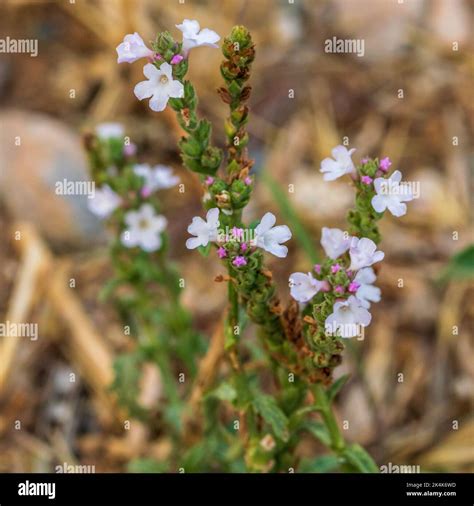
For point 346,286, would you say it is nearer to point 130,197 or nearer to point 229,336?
point 229,336

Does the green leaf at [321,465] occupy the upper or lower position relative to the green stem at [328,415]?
lower

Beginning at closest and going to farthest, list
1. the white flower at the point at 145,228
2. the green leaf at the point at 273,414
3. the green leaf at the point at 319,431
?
the green leaf at the point at 273,414
the green leaf at the point at 319,431
the white flower at the point at 145,228

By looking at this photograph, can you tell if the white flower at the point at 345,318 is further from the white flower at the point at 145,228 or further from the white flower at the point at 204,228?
the white flower at the point at 145,228

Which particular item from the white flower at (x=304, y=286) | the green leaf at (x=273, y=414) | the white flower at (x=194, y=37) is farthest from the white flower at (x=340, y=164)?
the green leaf at (x=273, y=414)

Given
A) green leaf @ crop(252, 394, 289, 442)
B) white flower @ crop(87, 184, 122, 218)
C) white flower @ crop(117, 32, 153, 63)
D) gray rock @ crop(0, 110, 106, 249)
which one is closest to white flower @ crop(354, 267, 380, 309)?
green leaf @ crop(252, 394, 289, 442)

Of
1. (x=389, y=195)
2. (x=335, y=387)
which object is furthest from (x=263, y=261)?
(x=335, y=387)

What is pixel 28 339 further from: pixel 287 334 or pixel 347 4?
pixel 347 4
